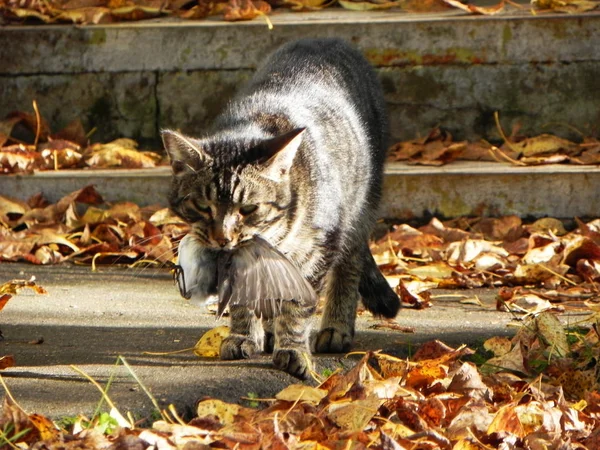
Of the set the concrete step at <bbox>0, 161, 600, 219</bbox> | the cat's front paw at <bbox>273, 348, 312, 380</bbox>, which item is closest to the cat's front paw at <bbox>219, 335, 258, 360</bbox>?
the cat's front paw at <bbox>273, 348, 312, 380</bbox>

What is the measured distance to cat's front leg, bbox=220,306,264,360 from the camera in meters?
3.28

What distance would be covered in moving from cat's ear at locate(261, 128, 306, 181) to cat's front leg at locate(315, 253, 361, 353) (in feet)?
1.89

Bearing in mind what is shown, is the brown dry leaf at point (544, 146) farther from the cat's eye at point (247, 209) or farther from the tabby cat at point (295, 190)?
the cat's eye at point (247, 209)

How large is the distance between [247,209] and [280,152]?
20 cm

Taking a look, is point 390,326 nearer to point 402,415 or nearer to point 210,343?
point 210,343

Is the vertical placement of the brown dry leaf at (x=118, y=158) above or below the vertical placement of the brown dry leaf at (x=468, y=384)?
below

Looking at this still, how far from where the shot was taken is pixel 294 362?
3092mm

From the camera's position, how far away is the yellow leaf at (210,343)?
3336 mm

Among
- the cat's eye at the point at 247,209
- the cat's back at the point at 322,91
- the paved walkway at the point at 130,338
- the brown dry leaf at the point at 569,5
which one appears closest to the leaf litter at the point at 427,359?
the paved walkway at the point at 130,338

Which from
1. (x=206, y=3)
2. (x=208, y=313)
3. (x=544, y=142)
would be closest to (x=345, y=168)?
(x=208, y=313)

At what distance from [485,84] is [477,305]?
196 cm

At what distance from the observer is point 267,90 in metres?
3.89

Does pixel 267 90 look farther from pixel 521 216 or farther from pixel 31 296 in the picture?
pixel 521 216

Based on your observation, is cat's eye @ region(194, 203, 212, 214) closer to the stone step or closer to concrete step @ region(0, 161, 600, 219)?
concrete step @ region(0, 161, 600, 219)
